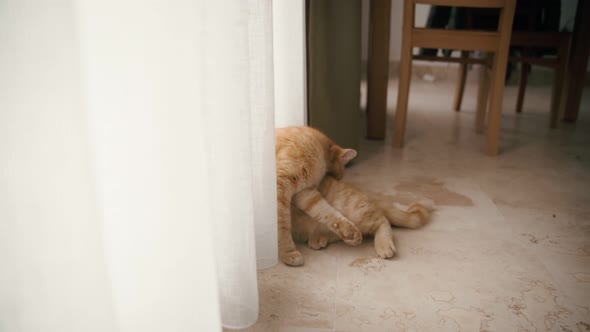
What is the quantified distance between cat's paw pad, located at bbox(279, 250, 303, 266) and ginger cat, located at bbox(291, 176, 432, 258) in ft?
0.33

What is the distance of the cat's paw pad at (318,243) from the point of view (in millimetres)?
1325

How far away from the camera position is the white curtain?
48cm

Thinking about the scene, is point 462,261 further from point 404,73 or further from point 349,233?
point 404,73

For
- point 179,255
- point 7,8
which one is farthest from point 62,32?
point 179,255

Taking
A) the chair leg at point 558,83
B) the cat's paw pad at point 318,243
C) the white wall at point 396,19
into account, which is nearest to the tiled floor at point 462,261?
the cat's paw pad at point 318,243

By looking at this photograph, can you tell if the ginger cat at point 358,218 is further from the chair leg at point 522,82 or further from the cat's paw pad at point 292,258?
the chair leg at point 522,82

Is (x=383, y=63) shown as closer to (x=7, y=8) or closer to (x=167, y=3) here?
(x=167, y=3)

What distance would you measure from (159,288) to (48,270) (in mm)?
183

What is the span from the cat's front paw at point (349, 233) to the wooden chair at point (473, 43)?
1.07 meters

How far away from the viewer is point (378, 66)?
223 centimetres

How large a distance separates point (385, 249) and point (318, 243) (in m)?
0.19

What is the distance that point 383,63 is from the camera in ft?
7.28

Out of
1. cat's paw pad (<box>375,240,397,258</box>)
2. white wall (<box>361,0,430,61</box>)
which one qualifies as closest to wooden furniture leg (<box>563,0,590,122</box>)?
white wall (<box>361,0,430,61</box>)

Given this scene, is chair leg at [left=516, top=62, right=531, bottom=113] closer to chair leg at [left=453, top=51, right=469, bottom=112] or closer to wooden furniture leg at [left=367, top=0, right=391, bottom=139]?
chair leg at [left=453, top=51, right=469, bottom=112]
